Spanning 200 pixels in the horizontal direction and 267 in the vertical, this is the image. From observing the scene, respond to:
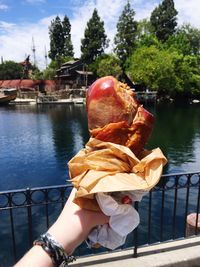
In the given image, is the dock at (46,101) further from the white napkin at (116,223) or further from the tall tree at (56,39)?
the white napkin at (116,223)

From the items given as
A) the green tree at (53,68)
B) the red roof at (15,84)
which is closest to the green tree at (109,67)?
the green tree at (53,68)

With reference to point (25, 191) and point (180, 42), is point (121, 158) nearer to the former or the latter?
point (25, 191)

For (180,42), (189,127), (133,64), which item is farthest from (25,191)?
(180,42)

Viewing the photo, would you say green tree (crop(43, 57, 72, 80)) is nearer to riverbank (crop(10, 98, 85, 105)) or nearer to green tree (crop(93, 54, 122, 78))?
riverbank (crop(10, 98, 85, 105))

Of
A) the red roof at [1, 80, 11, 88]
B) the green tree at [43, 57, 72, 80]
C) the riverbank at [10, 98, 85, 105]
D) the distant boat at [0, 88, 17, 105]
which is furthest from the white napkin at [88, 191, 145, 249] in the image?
the red roof at [1, 80, 11, 88]

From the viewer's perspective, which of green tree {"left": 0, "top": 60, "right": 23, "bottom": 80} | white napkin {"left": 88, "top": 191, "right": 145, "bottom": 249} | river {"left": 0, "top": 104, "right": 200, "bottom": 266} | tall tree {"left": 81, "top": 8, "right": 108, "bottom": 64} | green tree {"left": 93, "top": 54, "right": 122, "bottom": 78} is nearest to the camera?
white napkin {"left": 88, "top": 191, "right": 145, "bottom": 249}

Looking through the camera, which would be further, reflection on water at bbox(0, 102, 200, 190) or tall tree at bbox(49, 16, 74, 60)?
tall tree at bbox(49, 16, 74, 60)

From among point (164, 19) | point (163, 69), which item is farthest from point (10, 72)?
point (163, 69)
